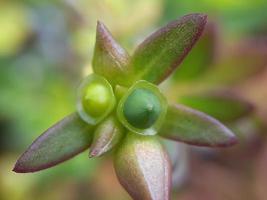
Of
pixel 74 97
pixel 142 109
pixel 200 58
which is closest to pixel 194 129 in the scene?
pixel 142 109

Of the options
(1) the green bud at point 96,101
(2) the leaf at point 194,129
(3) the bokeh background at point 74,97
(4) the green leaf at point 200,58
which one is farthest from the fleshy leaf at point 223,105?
(1) the green bud at point 96,101

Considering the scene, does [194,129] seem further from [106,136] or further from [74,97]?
[74,97]

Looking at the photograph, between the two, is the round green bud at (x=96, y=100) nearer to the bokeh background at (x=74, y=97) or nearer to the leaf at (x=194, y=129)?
the leaf at (x=194, y=129)

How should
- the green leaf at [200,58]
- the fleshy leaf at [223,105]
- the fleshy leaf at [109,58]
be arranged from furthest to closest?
the green leaf at [200,58] < the fleshy leaf at [223,105] < the fleshy leaf at [109,58]

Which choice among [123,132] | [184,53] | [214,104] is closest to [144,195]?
[123,132]

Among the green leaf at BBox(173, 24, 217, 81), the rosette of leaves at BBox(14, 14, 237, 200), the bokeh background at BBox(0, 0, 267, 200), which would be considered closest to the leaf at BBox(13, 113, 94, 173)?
the rosette of leaves at BBox(14, 14, 237, 200)

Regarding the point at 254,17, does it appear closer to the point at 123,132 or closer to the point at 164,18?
the point at 164,18
